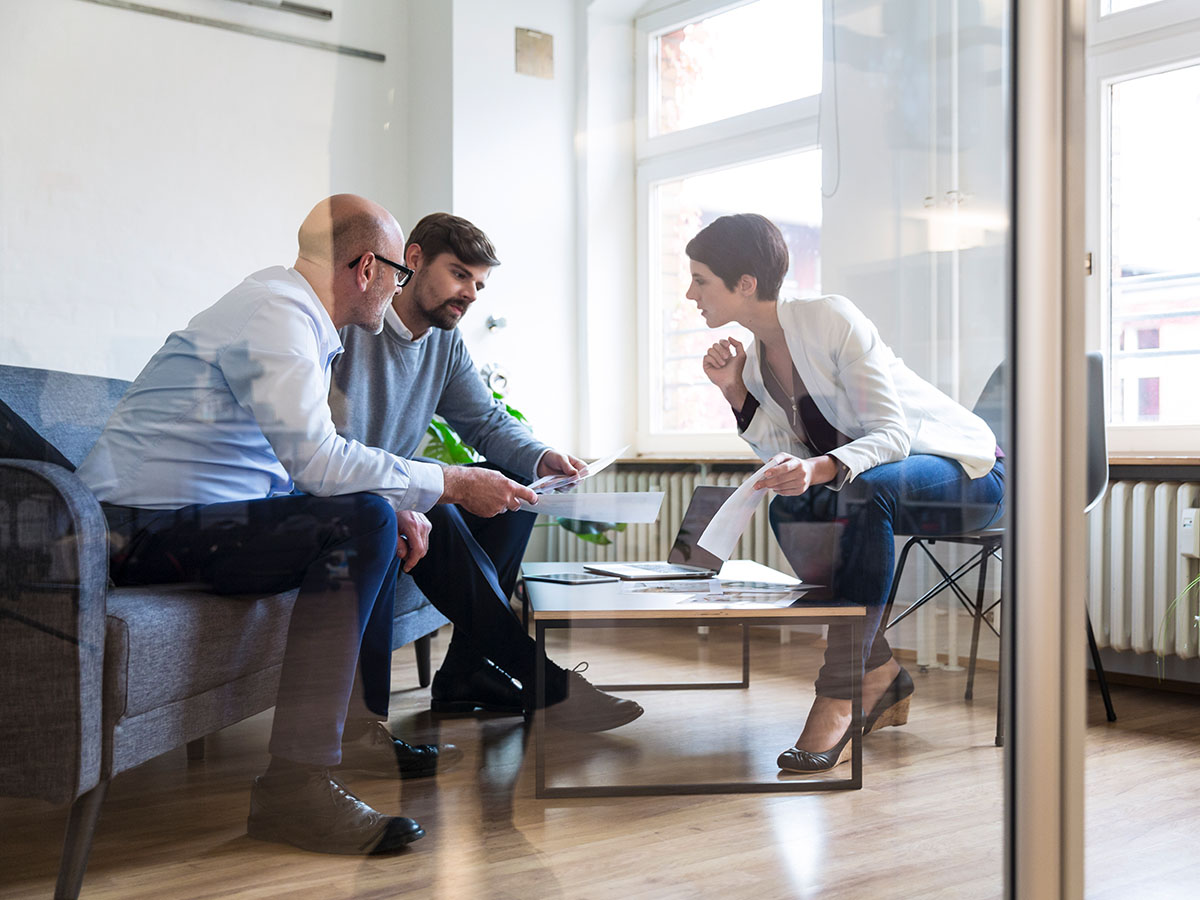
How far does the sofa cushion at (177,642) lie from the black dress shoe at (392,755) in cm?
13

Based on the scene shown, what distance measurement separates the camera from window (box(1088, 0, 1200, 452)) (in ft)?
8.45

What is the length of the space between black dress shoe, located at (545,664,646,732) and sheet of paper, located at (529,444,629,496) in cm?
21

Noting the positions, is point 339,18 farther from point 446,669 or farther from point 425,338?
point 446,669

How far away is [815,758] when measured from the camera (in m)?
1.21

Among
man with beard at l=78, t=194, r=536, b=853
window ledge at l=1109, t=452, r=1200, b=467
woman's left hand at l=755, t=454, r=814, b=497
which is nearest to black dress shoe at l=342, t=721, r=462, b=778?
man with beard at l=78, t=194, r=536, b=853

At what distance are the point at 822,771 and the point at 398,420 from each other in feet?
2.06

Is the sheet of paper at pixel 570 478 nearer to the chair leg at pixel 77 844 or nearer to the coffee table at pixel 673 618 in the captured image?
the coffee table at pixel 673 618

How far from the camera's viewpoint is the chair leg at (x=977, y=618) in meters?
1.28

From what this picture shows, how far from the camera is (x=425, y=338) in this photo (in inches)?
41.6

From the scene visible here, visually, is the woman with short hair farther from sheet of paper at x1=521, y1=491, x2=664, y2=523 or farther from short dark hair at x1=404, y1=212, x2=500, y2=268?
short dark hair at x1=404, y1=212, x2=500, y2=268

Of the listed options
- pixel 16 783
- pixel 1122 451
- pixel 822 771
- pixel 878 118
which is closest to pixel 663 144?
pixel 878 118

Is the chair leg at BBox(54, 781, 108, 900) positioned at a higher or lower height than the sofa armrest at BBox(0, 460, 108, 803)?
lower

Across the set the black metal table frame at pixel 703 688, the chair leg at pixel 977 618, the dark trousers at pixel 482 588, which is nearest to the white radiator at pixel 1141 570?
the chair leg at pixel 977 618

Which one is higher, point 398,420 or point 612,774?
point 398,420
